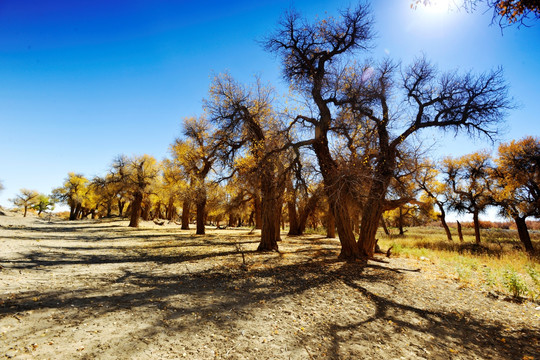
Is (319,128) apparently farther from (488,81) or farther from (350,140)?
(488,81)

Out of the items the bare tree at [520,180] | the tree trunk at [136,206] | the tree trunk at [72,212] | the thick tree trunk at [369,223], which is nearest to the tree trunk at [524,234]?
the bare tree at [520,180]

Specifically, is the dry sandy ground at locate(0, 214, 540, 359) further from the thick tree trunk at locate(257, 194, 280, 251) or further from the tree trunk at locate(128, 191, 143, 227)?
the tree trunk at locate(128, 191, 143, 227)

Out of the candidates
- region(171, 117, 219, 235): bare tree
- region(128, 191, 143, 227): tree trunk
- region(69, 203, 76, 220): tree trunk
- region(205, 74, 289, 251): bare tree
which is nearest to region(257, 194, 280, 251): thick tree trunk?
region(205, 74, 289, 251): bare tree

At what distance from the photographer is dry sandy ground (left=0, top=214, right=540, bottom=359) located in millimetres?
3426

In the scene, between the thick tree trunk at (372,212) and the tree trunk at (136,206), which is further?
the tree trunk at (136,206)

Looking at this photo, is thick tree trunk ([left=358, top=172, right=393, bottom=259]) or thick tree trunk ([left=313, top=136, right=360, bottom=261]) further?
thick tree trunk ([left=358, top=172, right=393, bottom=259])

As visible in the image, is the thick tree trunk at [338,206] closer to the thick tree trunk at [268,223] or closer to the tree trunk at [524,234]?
the thick tree trunk at [268,223]

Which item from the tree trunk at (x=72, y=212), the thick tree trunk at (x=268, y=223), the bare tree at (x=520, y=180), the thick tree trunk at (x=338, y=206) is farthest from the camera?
the tree trunk at (x=72, y=212)

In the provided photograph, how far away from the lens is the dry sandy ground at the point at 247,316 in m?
3.43

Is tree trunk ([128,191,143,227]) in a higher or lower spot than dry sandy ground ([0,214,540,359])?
higher

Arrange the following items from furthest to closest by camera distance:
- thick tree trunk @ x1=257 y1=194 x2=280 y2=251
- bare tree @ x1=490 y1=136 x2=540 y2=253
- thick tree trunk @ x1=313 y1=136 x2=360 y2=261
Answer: bare tree @ x1=490 y1=136 x2=540 y2=253 < thick tree trunk @ x1=257 y1=194 x2=280 y2=251 < thick tree trunk @ x1=313 y1=136 x2=360 y2=261

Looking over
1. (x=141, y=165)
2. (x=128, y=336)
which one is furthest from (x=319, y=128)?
(x=141, y=165)

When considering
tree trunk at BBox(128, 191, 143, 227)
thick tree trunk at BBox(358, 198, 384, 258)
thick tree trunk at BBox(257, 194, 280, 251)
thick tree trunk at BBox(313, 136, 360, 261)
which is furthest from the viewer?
tree trunk at BBox(128, 191, 143, 227)

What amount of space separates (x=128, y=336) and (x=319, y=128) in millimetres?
9348
